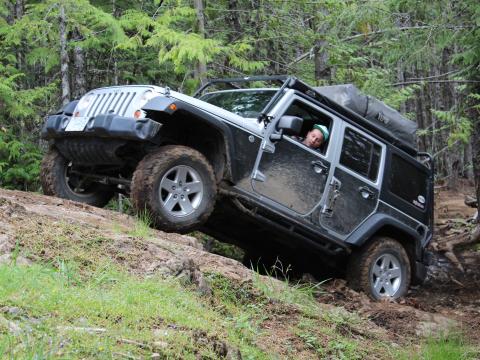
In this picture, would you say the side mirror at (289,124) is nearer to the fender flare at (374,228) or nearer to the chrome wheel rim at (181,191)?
the chrome wheel rim at (181,191)

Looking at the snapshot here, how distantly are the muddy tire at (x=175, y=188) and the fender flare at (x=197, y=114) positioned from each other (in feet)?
1.03

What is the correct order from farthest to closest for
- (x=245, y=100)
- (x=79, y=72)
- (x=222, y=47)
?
1. (x=79, y=72)
2. (x=222, y=47)
3. (x=245, y=100)

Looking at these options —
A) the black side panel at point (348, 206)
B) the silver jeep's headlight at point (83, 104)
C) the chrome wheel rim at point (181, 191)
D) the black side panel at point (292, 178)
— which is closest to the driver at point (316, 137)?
the black side panel at point (292, 178)

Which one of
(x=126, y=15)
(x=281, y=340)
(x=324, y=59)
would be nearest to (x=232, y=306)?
(x=281, y=340)

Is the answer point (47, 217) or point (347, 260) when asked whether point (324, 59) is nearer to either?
point (347, 260)

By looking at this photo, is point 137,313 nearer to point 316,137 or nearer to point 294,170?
point 294,170

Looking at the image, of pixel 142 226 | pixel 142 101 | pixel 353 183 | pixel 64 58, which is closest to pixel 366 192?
pixel 353 183

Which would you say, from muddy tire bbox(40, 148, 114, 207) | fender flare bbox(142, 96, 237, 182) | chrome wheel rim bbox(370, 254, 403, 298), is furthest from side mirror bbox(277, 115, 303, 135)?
muddy tire bbox(40, 148, 114, 207)

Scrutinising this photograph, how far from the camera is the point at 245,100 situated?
7840 mm

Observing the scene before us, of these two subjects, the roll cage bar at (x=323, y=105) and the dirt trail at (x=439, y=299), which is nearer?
the dirt trail at (x=439, y=299)

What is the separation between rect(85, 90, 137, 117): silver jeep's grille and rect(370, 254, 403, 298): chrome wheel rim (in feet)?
12.2

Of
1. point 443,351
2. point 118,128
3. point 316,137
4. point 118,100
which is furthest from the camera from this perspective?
point 316,137

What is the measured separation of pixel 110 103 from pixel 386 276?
4.17 metres

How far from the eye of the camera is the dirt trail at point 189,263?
4922mm
